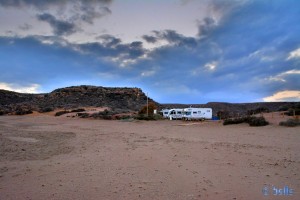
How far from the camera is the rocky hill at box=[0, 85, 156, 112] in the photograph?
64.5 metres

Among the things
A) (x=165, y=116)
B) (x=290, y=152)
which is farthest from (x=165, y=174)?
(x=165, y=116)

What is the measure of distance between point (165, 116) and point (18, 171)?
110 feet

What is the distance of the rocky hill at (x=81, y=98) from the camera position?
64.5m

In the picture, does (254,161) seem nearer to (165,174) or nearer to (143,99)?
(165,174)

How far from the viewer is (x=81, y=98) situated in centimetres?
6800

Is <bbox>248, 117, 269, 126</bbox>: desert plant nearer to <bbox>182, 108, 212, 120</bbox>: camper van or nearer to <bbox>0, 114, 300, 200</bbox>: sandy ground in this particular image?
<bbox>0, 114, 300, 200</bbox>: sandy ground

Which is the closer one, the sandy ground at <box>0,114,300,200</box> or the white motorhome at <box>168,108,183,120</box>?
the sandy ground at <box>0,114,300,200</box>

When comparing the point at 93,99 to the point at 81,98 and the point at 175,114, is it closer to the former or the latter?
the point at 81,98

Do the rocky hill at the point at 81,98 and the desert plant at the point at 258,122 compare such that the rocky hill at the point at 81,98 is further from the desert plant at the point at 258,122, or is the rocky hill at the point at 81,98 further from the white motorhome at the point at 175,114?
the desert plant at the point at 258,122

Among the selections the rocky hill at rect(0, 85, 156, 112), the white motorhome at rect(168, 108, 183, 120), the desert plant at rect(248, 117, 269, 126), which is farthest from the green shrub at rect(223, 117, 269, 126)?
the rocky hill at rect(0, 85, 156, 112)

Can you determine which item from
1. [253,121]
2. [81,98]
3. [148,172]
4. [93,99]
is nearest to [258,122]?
[253,121]

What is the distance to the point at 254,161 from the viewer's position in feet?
29.8

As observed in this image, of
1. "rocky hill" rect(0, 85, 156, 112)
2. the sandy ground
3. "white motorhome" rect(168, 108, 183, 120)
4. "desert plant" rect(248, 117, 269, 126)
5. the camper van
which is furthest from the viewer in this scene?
"rocky hill" rect(0, 85, 156, 112)

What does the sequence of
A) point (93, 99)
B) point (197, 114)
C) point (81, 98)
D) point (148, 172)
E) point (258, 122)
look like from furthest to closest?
point (81, 98), point (93, 99), point (197, 114), point (258, 122), point (148, 172)
